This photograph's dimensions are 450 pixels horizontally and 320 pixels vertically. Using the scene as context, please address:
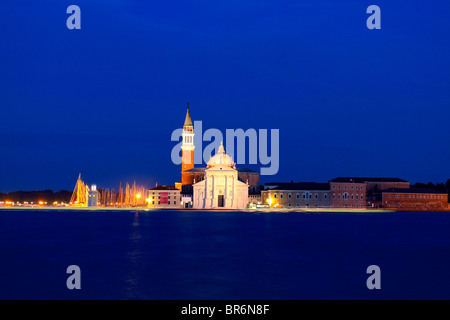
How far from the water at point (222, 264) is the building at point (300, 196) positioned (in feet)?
185

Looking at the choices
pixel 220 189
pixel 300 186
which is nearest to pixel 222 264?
pixel 220 189

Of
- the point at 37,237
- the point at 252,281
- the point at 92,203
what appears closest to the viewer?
the point at 252,281

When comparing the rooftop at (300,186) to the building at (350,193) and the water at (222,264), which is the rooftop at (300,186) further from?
the water at (222,264)

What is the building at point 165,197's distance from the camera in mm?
112062

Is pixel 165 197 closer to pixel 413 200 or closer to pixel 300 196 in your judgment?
pixel 300 196

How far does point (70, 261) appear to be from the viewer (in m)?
31.9

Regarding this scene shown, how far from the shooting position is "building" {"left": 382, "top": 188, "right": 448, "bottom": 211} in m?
108

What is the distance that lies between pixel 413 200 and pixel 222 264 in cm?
8497

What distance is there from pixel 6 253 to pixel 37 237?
11.4 m

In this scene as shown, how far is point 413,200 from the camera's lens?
10862 centimetres

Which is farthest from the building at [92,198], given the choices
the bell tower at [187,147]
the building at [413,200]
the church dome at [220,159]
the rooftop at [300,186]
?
the building at [413,200]
